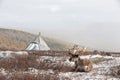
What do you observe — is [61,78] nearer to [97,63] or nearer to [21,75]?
[21,75]

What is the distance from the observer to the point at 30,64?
32062mm

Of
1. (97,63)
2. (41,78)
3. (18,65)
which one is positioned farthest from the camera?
(97,63)

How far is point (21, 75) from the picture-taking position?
23.3m

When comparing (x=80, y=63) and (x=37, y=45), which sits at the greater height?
(x=37, y=45)

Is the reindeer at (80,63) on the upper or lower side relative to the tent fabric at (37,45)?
lower

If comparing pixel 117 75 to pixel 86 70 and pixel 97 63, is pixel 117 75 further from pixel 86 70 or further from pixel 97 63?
pixel 97 63

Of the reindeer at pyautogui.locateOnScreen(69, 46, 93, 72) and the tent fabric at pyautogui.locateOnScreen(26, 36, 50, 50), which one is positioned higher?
the tent fabric at pyautogui.locateOnScreen(26, 36, 50, 50)

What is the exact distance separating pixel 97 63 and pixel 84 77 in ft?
33.2

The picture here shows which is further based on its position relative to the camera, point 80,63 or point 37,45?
point 37,45

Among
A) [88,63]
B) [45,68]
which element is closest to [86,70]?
[88,63]

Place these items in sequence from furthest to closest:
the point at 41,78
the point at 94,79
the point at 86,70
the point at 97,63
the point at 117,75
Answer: the point at 97,63
the point at 86,70
the point at 117,75
the point at 94,79
the point at 41,78

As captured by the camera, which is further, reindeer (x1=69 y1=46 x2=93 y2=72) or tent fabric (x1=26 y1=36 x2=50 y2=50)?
tent fabric (x1=26 y1=36 x2=50 y2=50)

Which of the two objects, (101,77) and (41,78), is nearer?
(41,78)

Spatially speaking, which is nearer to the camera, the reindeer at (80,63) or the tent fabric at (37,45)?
the reindeer at (80,63)
